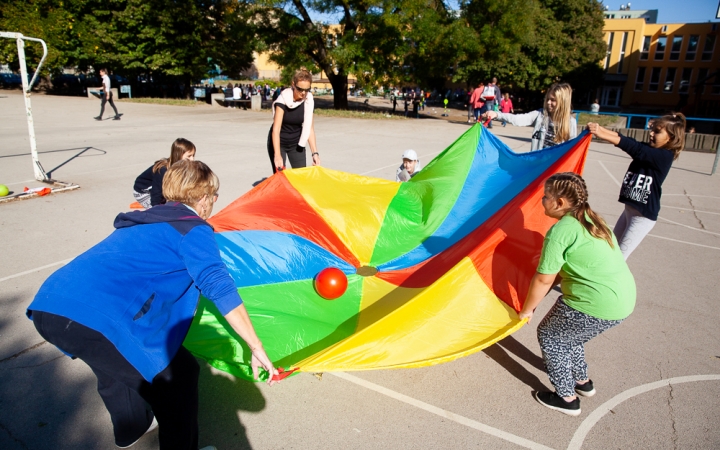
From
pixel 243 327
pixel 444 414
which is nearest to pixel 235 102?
pixel 444 414

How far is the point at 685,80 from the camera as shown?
136 feet

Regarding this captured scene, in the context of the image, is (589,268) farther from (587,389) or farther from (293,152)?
(293,152)

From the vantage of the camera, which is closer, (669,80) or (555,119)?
(555,119)

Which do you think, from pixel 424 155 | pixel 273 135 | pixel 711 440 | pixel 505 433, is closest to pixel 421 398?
pixel 505 433

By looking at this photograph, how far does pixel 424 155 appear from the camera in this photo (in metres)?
12.5

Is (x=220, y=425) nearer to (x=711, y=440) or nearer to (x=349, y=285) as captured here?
(x=349, y=285)

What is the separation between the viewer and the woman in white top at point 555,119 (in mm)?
4594

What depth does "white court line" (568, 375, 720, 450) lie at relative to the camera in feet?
9.24

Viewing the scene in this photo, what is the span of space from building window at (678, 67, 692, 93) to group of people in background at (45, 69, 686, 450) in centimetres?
4832

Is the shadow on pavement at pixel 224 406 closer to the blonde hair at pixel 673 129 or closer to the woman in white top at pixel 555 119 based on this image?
the woman in white top at pixel 555 119

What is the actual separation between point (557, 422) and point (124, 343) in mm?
2551

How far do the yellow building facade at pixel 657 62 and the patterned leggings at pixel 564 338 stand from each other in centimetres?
Result: 4477

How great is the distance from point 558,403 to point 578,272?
0.94 metres

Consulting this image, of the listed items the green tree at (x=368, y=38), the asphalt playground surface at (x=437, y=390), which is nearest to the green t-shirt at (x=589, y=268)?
the asphalt playground surface at (x=437, y=390)
